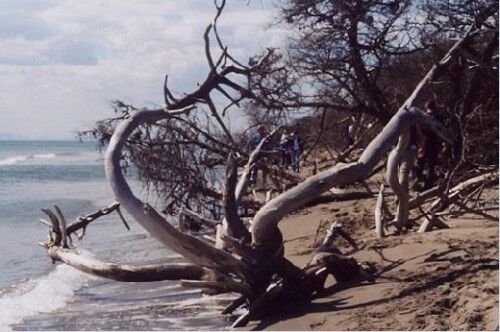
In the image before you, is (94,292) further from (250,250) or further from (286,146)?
(286,146)

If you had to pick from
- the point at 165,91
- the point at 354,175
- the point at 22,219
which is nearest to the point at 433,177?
the point at 354,175

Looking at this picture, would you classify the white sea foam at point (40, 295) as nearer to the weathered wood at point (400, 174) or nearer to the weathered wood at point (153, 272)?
the weathered wood at point (153, 272)

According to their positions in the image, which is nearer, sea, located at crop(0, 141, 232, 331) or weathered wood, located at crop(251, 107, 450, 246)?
weathered wood, located at crop(251, 107, 450, 246)

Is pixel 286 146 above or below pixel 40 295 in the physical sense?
above

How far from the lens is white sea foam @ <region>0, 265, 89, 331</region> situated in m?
9.13

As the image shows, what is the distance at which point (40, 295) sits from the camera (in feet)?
33.3

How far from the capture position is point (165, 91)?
7668 mm

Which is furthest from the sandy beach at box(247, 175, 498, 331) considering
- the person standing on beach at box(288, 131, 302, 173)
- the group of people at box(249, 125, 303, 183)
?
the person standing on beach at box(288, 131, 302, 173)

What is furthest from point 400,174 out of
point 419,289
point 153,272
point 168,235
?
point 153,272

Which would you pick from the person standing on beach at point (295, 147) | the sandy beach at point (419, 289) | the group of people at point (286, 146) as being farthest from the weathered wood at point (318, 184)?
the person standing on beach at point (295, 147)

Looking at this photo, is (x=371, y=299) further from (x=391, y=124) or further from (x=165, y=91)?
(x=165, y=91)

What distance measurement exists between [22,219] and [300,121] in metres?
9.13

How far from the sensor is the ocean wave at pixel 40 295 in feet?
30.0

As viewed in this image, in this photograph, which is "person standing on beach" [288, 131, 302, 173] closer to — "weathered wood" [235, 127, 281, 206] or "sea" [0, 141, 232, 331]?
"sea" [0, 141, 232, 331]
